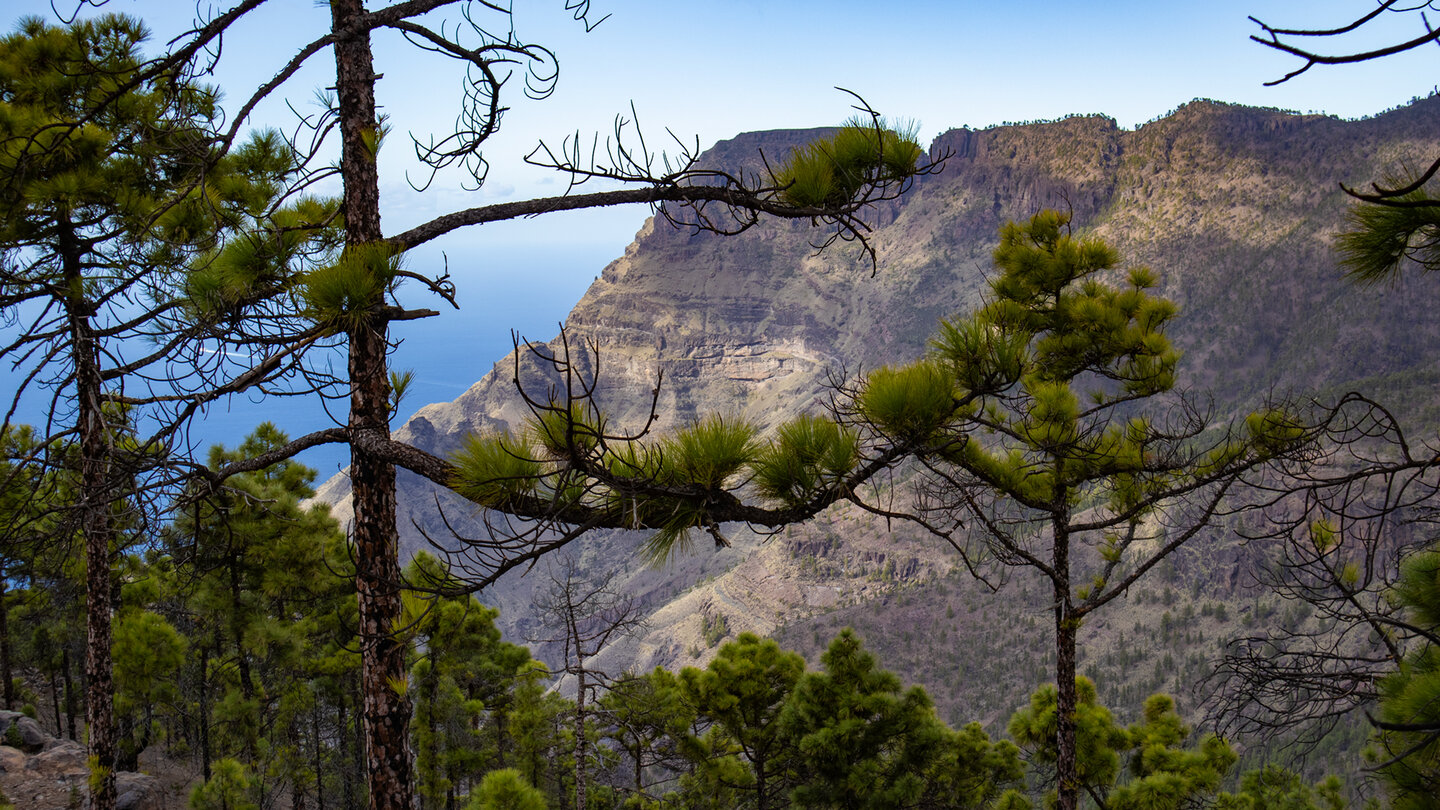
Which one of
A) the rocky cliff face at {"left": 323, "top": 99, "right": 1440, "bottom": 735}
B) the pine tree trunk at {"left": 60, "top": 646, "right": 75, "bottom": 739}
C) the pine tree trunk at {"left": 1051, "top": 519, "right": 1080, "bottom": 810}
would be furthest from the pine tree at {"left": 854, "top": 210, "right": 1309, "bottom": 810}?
the rocky cliff face at {"left": 323, "top": 99, "right": 1440, "bottom": 735}

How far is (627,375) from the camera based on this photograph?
121750 mm

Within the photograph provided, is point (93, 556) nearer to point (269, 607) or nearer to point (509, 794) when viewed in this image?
point (509, 794)

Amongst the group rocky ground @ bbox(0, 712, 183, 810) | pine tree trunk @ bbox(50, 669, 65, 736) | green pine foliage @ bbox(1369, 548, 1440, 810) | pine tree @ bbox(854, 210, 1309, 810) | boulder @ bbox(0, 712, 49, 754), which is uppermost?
pine tree @ bbox(854, 210, 1309, 810)

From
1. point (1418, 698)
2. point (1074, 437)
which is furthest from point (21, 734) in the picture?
point (1418, 698)

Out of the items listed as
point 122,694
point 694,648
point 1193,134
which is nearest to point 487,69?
point 122,694

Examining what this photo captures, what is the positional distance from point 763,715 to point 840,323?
362ft

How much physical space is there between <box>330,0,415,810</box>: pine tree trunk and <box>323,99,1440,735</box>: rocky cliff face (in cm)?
3951

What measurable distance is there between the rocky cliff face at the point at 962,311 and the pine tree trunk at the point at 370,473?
39.5 metres

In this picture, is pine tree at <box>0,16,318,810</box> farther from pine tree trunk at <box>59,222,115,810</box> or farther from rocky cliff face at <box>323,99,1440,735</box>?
rocky cliff face at <box>323,99,1440,735</box>

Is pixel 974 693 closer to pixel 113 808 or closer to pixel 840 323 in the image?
pixel 113 808

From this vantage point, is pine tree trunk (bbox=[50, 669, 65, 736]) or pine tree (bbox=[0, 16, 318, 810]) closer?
pine tree (bbox=[0, 16, 318, 810])

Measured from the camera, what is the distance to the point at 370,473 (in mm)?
3051

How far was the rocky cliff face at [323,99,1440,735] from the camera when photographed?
2660 inches

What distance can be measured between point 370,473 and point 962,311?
4634cm
